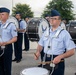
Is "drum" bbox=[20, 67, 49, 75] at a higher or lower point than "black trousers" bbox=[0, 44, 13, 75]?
higher

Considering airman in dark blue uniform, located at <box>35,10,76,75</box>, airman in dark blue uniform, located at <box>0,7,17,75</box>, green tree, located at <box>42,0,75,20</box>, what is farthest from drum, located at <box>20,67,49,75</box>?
green tree, located at <box>42,0,75,20</box>

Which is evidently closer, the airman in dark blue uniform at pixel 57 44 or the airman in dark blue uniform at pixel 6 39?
the airman in dark blue uniform at pixel 57 44

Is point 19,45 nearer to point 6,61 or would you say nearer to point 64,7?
point 6,61

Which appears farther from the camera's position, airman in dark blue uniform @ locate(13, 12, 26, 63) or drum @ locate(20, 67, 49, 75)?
airman in dark blue uniform @ locate(13, 12, 26, 63)

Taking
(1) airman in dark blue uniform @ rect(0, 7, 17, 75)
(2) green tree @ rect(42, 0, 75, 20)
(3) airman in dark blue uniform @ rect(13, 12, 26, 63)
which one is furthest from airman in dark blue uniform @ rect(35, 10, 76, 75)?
(2) green tree @ rect(42, 0, 75, 20)

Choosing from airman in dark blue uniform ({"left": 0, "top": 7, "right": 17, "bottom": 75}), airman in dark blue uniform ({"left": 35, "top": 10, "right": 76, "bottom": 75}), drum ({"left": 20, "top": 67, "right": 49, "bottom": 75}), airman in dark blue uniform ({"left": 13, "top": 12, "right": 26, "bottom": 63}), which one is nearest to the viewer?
drum ({"left": 20, "top": 67, "right": 49, "bottom": 75})

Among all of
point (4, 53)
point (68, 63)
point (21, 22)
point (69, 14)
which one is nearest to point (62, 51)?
point (4, 53)

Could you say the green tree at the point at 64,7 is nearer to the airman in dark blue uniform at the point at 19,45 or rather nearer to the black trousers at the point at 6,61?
the airman in dark blue uniform at the point at 19,45

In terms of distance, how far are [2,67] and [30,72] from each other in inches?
81.2

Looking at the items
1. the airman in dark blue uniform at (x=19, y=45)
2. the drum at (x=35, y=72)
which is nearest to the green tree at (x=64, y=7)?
the airman in dark blue uniform at (x=19, y=45)

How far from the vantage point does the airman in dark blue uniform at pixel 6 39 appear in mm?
5055

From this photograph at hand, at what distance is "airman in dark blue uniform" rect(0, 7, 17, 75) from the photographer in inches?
199

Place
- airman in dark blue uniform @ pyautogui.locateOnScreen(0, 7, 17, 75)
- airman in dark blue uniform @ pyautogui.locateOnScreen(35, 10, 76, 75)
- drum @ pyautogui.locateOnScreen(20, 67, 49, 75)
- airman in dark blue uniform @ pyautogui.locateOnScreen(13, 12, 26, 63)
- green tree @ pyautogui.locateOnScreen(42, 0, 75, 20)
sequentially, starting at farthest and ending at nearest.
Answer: green tree @ pyautogui.locateOnScreen(42, 0, 75, 20), airman in dark blue uniform @ pyautogui.locateOnScreen(13, 12, 26, 63), airman in dark blue uniform @ pyautogui.locateOnScreen(0, 7, 17, 75), airman in dark blue uniform @ pyautogui.locateOnScreen(35, 10, 76, 75), drum @ pyautogui.locateOnScreen(20, 67, 49, 75)

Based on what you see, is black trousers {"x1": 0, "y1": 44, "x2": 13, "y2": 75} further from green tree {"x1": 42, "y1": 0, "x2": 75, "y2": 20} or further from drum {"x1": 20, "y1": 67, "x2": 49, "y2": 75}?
green tree {"x1": 42, "y1": 0, "x2": 75, "y2": 20}
